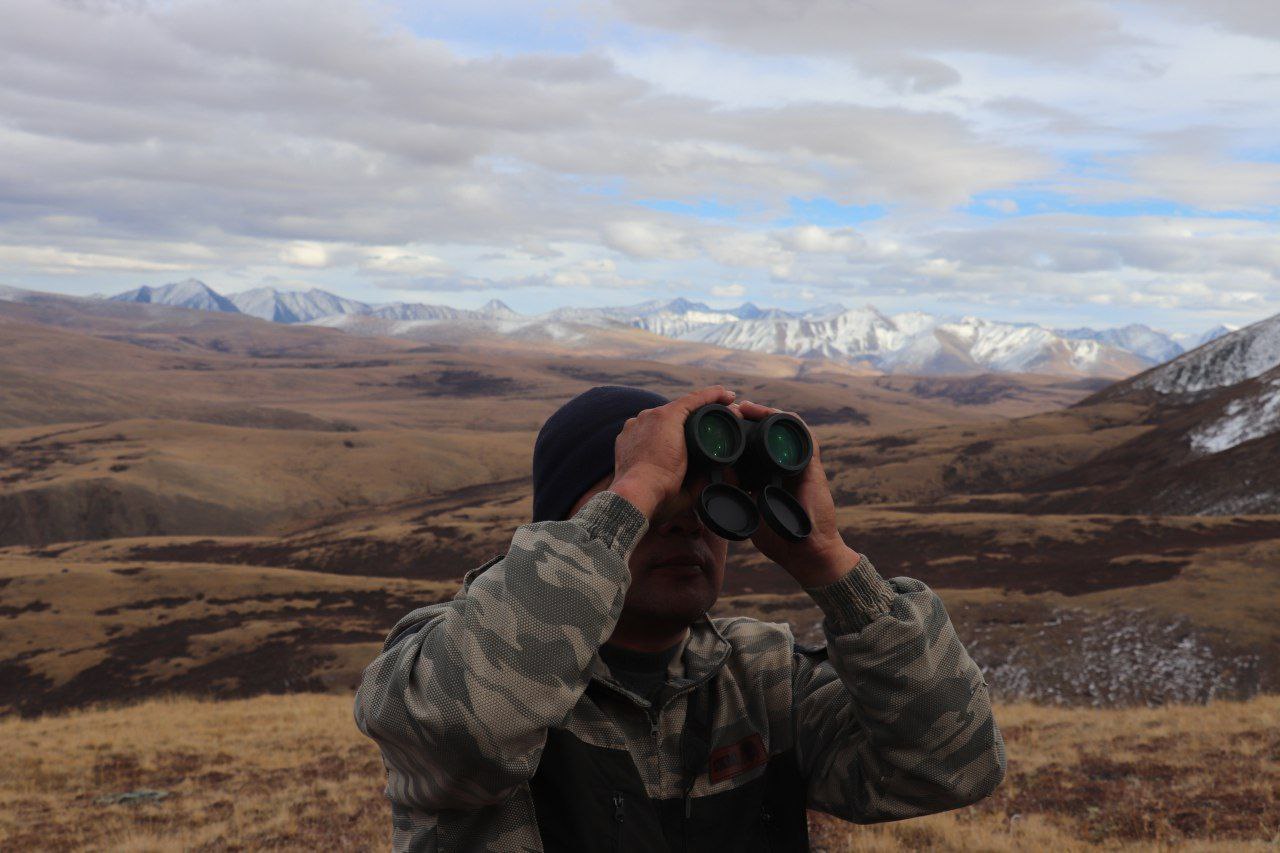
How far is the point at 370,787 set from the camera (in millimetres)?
13312

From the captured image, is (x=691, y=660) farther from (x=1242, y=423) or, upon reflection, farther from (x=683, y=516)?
(x=1242, y=423)

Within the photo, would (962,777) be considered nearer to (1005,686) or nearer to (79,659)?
(1005,686)

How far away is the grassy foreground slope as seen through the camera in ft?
29.1

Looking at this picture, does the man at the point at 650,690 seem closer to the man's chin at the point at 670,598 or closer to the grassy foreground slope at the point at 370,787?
the man's chin at the point at 670,598

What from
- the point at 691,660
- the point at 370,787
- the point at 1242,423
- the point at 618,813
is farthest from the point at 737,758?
the point at 1242,423

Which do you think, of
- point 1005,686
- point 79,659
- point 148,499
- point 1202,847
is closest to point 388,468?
point 148,499

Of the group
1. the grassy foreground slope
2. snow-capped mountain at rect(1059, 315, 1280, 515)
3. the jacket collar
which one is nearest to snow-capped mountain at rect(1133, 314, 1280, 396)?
snow-capped mountain at rect(1059, 315, 1280, 515)

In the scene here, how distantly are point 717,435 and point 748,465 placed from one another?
179 millimetres

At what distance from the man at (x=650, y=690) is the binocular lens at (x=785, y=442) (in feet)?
0.23

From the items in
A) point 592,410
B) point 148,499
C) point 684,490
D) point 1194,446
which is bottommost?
point 148,499

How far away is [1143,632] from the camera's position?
898 inches

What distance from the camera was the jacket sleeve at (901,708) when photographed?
101 inches

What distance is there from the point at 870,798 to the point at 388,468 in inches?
3406

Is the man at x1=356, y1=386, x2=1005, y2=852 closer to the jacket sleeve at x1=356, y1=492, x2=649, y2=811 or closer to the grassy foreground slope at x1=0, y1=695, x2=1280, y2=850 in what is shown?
the jacket sleeve at x1=356, y1=492, x2=649, y2=811
